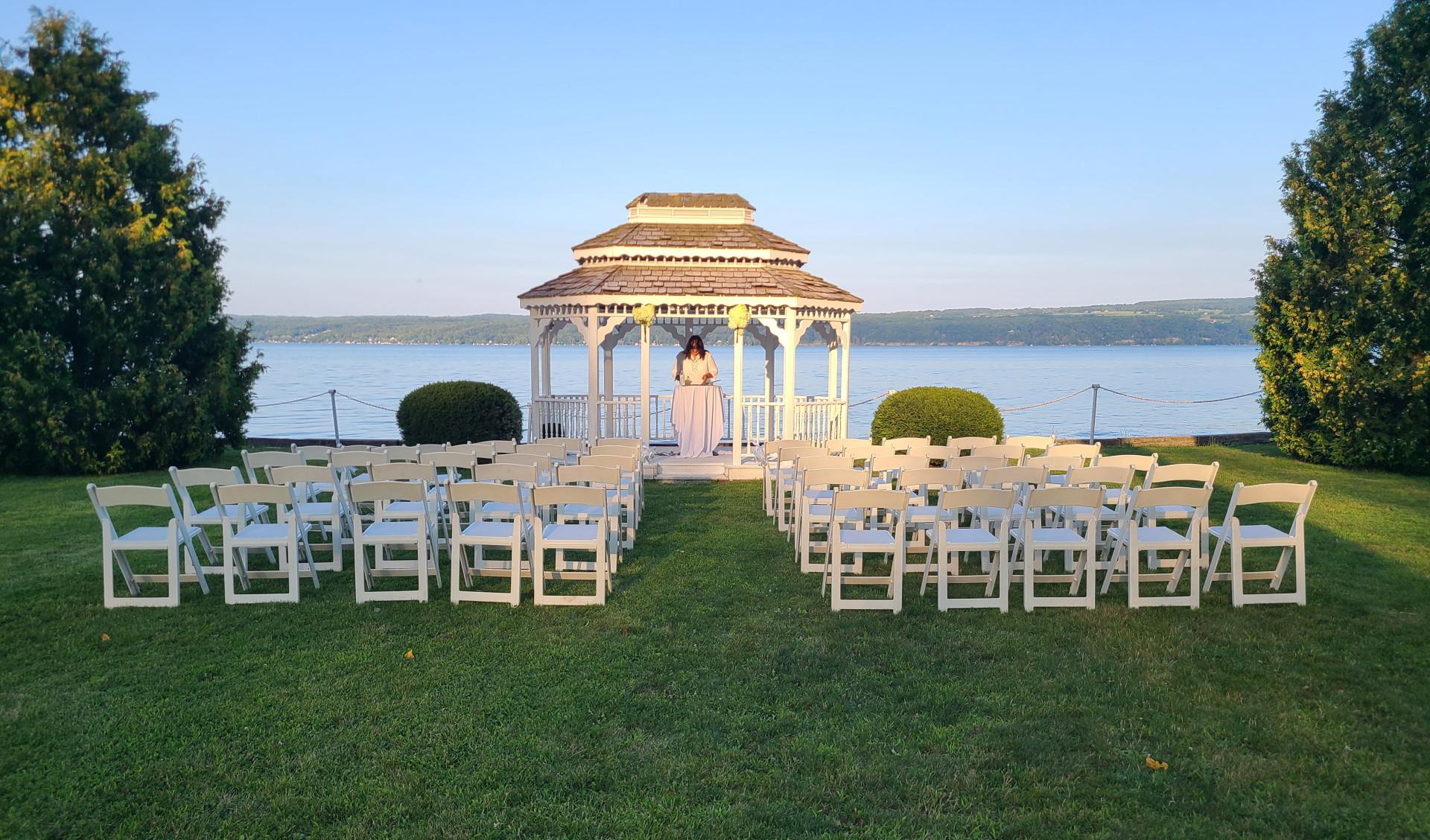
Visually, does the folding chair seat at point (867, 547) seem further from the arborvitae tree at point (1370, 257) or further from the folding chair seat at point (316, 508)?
the arborvitae tree at point (1370, 257)

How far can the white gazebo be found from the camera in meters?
14.6

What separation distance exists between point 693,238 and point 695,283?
2116mm

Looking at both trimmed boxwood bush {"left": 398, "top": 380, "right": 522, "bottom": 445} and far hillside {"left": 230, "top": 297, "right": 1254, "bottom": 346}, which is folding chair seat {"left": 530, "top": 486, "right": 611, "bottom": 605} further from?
far hillside {"left": 230, "top": 297, "right": 1254, "bottom": 346}

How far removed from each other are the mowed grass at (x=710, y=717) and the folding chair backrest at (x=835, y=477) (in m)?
1.07

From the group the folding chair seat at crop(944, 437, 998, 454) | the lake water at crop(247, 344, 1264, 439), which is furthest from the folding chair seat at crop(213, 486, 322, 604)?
the lake water at crop(247, 344, 1264, 439)

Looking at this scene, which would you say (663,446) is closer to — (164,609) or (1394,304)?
(164,609)

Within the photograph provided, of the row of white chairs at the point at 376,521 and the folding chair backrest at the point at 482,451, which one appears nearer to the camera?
the row of white chairs at the point at 376,521

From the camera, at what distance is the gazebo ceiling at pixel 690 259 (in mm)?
14797

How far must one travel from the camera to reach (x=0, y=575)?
778 cm

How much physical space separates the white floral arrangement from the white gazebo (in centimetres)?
14

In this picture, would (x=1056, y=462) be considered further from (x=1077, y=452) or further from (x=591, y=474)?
(x=591, y=474)

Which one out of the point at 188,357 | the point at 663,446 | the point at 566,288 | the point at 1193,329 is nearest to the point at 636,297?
the point at 566,288

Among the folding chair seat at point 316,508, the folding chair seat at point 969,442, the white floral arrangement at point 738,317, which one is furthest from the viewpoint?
the white floral arrangement at point 738,317

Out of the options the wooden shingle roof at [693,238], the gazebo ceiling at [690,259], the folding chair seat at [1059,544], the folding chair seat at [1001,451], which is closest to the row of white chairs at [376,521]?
the folding chair seat at [1059,544]
